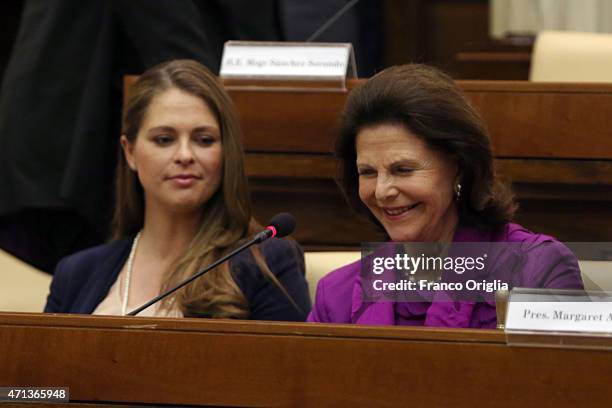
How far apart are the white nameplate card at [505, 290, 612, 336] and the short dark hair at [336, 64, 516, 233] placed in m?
0.48

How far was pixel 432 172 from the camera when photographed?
6.18 feet

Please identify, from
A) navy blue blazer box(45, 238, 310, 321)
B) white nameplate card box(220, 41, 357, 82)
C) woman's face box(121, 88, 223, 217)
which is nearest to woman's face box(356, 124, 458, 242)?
navy blue blazer box(45, 238, 310, 321)

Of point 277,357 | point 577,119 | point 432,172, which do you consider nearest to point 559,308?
point 277,357

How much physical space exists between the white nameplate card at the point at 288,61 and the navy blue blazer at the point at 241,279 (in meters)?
0.37

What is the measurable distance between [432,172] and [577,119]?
53 centimetres

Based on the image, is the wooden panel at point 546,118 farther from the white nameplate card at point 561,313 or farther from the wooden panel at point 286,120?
the white nameplate card at point 561,313

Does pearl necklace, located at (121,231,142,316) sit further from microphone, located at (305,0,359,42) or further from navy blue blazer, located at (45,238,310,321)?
microphone, located at (305,0,359,42)

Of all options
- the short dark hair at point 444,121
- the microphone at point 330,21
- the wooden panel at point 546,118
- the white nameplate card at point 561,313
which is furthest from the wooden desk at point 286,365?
the microphone at point 330,21

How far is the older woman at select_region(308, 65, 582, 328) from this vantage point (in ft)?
6.11

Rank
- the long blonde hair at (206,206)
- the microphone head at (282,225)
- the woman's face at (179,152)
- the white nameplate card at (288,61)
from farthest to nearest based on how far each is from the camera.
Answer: the white nameplate card at (288,61), the woman's face at (179,152), the long blonde hair at (206,206), the microphone head at (282,225)

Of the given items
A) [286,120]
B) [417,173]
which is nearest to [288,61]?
[286,120]

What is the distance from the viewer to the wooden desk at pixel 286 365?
54.9 inches

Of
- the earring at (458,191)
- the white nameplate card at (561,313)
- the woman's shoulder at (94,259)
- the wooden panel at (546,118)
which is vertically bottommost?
the white nameplate card at (561,313)

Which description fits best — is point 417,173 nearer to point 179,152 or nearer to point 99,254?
point 179,152
